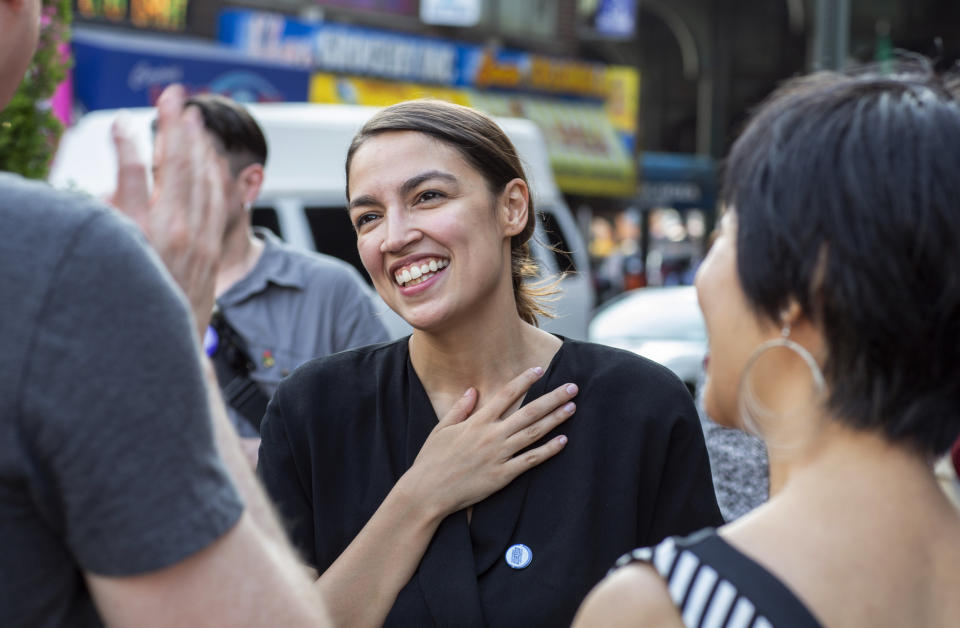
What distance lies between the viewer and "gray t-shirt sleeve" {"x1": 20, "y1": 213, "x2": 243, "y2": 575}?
1169mm

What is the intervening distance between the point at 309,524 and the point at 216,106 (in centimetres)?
218

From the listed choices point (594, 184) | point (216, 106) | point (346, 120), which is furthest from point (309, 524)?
point (594, 184)

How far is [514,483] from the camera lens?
250 cm

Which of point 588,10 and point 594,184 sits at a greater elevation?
point 588,10

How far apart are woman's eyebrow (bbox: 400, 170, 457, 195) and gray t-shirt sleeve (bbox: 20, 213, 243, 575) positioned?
62.2 inches

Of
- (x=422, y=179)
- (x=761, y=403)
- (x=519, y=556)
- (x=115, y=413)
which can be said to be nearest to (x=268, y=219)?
(x=422, y=179)

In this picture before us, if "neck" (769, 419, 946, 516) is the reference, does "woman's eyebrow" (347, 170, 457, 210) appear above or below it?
above

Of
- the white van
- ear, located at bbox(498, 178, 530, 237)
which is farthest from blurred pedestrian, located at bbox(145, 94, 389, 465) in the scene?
the white van

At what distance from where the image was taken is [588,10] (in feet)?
71.8

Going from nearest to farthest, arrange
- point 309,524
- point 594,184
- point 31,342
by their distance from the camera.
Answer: point 31,342 < point 309,524 < point 594,184

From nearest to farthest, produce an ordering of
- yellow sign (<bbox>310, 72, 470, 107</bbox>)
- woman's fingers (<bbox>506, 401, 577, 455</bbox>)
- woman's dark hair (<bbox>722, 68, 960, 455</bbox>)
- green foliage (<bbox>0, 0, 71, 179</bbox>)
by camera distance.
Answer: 1. woman's dark hair (<bbox>722, 68, 960, 455</bbox>)
2. woman's fingers (<bbox>506, 401, 577, 455</bbox>)
3. green foliage (<bbox>0, 0, 71, 179</bbox>)
4. yellow sign (<bbox>310, 72, 470, 107</bbox>)

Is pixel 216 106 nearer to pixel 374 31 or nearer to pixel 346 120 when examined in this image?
pixel 346 120

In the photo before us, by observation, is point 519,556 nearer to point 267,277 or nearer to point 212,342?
point 212,342

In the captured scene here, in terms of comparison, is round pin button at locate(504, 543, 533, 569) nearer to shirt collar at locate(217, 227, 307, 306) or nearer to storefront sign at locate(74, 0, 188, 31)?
shirt collar at locate(217, 227, 307, 306)
